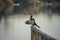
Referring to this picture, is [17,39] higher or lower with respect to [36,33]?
lower

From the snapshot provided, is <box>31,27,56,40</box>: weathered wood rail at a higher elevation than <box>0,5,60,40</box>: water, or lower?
higher

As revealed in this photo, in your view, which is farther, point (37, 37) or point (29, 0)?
point (29, 0)

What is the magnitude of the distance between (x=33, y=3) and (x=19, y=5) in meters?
1.61

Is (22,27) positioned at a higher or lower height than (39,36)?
lower

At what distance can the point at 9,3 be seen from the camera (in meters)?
25.8

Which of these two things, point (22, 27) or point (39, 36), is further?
point (22, 27)

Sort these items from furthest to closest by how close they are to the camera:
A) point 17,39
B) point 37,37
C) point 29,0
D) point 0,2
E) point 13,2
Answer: point 29,0 < point 13,2 < point 0,2 < point 17,39 < point 37,37

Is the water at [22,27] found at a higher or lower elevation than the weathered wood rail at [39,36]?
lower

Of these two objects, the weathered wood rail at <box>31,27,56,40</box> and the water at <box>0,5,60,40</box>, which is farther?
the water at <box>0,5,60,40</box>

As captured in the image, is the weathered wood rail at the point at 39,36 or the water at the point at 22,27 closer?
the weathered wood rail at the point at 39,36

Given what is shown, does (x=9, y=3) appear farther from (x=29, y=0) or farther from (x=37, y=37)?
(x=37, y=37)

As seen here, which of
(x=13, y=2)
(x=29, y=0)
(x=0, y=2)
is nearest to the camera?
(x=0, y=2)

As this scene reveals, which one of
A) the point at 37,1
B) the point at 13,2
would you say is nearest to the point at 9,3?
the point at 13,2

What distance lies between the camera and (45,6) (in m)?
27.7
